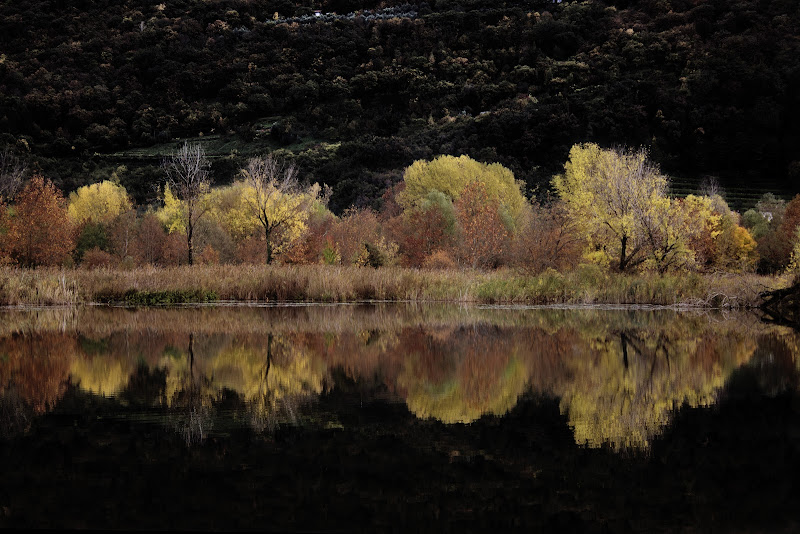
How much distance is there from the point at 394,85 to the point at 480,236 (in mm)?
97032

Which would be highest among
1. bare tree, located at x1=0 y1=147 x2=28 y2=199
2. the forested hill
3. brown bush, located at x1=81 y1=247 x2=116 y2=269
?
the forested hill

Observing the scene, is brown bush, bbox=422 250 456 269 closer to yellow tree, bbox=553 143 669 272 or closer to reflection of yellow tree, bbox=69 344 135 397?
yellow tree, bbox=553 143 669 272

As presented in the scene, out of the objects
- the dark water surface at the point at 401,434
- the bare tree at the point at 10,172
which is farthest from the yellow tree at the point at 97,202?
A: the dark water surface at the point at 401,434

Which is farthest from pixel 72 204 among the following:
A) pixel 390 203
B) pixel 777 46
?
pixel 777 46

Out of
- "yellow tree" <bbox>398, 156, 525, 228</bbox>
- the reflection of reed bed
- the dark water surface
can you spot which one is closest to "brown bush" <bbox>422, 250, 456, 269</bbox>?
the reflection of reed bed

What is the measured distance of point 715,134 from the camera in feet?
326

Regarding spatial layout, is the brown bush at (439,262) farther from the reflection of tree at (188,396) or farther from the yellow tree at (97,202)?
the yellow tree at (97,202)

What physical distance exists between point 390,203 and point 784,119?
5716 cm

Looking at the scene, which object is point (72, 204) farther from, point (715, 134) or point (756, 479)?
point (756, 479)

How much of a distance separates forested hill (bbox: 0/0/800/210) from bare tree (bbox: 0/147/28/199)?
4.75 metres

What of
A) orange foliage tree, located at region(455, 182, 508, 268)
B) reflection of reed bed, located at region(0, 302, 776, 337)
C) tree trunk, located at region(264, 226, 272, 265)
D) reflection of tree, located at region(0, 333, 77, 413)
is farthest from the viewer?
orange foliage tree, located at region(455, 182, 508, 268)

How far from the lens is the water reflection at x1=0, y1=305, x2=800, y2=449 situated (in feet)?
31.8

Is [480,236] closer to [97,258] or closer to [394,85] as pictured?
[97,258]

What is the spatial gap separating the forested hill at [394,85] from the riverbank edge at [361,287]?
56.5 m
